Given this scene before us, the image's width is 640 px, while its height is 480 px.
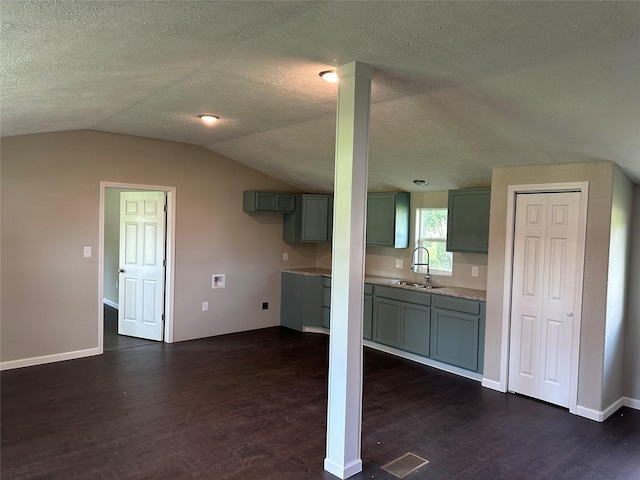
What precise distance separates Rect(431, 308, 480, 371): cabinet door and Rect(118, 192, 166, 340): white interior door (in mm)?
3335

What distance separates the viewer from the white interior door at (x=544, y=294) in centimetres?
397

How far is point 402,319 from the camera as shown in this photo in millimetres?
5312

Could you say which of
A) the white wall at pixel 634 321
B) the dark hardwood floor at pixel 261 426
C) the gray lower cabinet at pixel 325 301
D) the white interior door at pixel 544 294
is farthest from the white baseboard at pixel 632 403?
the gray lower cabinet at pixel 325 301

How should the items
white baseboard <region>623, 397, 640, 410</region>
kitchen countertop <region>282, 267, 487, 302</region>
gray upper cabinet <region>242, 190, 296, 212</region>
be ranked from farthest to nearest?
gray upper cabinet <region>242, 190, 296, 212</region>, kitchen countertop <region>282, 267, 487, 302</region>, white baseboard <region>623, 397, 640, 410</region>

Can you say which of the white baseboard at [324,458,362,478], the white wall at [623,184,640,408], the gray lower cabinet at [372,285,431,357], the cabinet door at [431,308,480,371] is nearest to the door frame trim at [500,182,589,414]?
the cabinet door at [431,308,480,371]

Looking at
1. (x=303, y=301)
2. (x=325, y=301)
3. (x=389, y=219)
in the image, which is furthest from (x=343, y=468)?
(x=303, y=301)

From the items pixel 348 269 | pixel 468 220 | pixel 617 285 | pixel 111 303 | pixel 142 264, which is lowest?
pixel 111 303

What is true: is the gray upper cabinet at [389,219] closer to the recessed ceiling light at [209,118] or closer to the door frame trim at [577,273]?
the door frame trim at [577,273]

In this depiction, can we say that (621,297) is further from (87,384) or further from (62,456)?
(87,384)

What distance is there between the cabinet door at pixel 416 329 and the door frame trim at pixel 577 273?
877mm

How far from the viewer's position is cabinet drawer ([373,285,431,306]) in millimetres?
5066

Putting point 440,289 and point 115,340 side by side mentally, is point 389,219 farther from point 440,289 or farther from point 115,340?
point 115,340

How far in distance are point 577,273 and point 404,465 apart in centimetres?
219

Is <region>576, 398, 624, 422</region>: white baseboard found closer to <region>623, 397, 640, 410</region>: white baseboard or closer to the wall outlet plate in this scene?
<region>623, 397, 640, 410</region>: white baseboard
